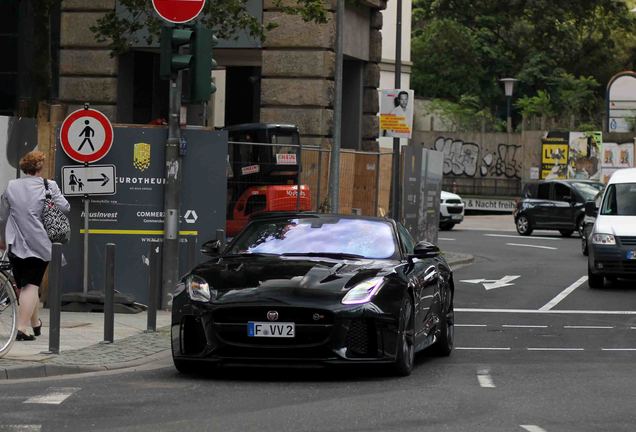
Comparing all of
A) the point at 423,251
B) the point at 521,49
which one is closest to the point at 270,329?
the point at 423,251

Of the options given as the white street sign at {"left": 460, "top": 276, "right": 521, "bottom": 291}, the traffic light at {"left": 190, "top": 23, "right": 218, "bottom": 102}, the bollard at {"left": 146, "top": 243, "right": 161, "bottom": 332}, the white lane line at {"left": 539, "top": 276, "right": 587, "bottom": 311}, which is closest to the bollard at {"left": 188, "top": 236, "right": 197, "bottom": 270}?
the bollard at {"left": 146, "top": 243, "right": 161, "bottom": 332}

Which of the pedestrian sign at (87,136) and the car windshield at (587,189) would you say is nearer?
the pedestrian sign at (87,136)

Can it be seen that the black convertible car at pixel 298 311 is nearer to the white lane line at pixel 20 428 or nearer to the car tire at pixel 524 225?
the white lane line at pixel 20 428

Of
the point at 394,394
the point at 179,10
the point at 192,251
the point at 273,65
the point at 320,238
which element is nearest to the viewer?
the point at 394,394

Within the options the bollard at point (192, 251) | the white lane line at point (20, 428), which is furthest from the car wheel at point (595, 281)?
the white lane line at point (20, 428)

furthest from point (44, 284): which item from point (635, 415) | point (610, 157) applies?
point (610, 157)

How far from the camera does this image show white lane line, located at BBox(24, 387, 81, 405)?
10133 millimetres

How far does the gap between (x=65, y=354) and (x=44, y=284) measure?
5.41 metres

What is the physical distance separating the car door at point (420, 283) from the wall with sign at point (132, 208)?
4.90m

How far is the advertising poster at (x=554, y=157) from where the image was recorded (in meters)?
58.8

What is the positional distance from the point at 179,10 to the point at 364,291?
515 cm

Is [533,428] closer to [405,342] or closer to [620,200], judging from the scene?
[405,342]

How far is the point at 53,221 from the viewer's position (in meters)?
14.0

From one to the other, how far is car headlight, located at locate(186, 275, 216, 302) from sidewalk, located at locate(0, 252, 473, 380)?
1134 millimetres
